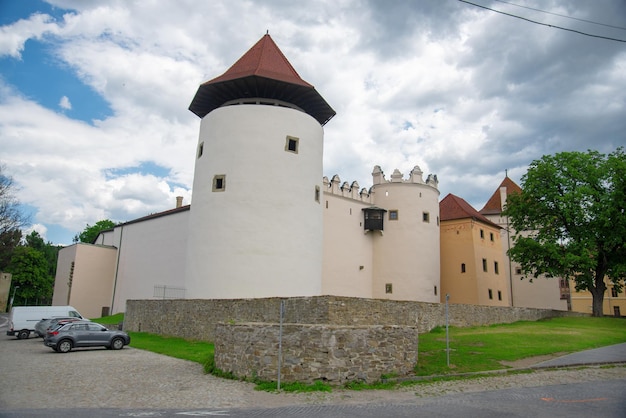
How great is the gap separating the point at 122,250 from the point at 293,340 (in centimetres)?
3421

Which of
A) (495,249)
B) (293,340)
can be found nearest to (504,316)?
(495,249)

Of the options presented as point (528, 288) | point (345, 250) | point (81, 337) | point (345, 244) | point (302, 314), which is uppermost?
point (345, 244)

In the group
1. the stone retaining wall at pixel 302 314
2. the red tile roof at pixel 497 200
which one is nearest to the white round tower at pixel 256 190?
the stone retaining wall at pixel 302 314

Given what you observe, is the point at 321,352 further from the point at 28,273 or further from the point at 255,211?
the point at 28,273

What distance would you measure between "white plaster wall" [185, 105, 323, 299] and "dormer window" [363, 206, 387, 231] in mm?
8342

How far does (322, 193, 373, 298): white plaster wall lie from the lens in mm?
32312

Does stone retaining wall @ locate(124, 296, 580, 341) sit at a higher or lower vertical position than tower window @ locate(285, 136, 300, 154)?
lower

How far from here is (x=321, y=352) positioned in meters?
11.6

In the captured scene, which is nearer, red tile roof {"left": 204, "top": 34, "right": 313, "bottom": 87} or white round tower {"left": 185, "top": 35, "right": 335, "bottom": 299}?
white round tower {"left": 185, "top": 35, "right": 335, "bottom": 299}

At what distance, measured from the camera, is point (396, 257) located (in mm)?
34750

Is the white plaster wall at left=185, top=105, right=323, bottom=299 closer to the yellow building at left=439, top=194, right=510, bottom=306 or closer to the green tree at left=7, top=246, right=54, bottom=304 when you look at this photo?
the yellow building at left=439, top=194, right=510, bottom=306

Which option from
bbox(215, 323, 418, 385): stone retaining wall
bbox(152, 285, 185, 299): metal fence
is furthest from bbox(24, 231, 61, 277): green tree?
bbox(215, 323, 418, 385): stone retaining wall

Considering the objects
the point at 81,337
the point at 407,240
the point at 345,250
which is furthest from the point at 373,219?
the point at 81,337

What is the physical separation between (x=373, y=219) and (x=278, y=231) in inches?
456
